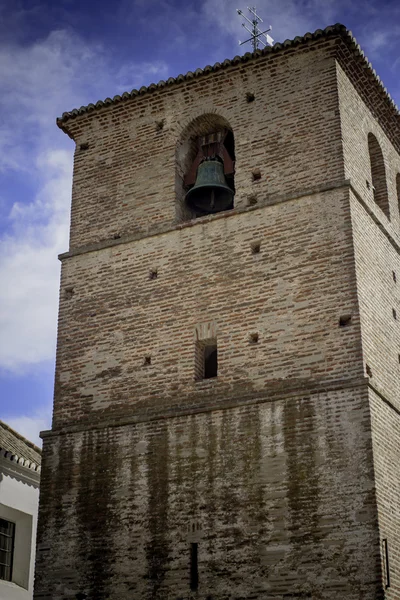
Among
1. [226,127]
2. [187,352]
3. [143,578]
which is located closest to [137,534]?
[143,578]

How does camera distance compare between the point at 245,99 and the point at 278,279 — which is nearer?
the point at 278,279

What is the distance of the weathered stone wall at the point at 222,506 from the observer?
12.0 meters

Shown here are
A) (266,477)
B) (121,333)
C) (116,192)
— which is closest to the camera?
(266,477)

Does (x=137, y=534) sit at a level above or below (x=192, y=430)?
below

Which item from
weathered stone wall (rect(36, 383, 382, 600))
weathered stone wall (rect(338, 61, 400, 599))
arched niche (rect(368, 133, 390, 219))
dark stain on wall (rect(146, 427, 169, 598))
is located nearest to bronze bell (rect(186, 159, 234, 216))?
weathered stone wall (rect(338, 61, 400, 599))

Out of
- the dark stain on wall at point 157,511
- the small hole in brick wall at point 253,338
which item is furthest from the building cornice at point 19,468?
the small hole in brick wall at point 253,338

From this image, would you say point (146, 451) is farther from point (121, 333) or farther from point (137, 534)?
point (121, 333)

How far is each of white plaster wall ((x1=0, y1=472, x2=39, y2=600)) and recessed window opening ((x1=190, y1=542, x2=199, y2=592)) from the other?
14.4 ft

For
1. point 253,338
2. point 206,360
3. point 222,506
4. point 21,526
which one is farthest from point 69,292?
point 222,506

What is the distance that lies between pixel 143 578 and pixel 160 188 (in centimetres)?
622

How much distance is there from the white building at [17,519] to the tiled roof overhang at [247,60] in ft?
19.3

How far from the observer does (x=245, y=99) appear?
1562 cm

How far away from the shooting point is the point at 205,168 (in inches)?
616

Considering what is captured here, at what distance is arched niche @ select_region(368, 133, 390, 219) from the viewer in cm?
1608
